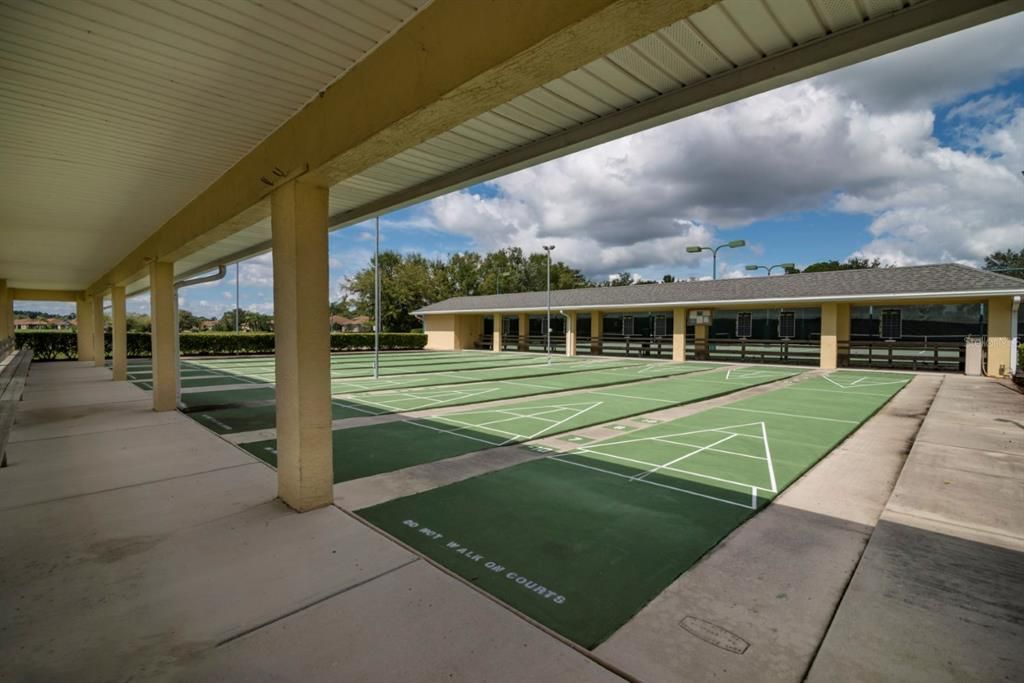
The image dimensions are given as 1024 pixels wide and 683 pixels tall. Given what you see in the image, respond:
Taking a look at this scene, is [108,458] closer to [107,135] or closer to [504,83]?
[107,135]

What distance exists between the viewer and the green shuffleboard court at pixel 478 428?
677cm

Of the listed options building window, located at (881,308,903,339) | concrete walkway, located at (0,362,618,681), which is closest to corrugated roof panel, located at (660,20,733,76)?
concrete walkway, located at (0,362,618,681)

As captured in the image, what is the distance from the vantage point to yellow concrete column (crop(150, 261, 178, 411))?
9.96 metres

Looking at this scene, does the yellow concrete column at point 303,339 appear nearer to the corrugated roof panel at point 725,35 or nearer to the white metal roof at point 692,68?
the white metal roof at point 692,68

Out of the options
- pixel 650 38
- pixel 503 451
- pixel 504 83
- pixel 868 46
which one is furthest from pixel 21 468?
pixel 868 46

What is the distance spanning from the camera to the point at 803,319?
24875mm

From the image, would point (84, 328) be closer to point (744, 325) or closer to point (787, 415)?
point (787, 415)

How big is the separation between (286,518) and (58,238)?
10082mm

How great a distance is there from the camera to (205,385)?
14.9 meters

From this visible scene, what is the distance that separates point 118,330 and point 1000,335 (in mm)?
31677

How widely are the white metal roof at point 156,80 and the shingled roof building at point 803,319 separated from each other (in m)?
23.3

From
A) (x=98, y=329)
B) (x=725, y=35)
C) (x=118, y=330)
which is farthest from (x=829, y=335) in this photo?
(x=98, y=329)

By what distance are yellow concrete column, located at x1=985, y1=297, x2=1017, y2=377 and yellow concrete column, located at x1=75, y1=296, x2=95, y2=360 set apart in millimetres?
39189

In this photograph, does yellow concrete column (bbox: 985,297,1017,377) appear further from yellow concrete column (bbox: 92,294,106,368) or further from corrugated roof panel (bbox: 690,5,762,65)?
yellow concrete column (bbox: 92,294,106,368)
